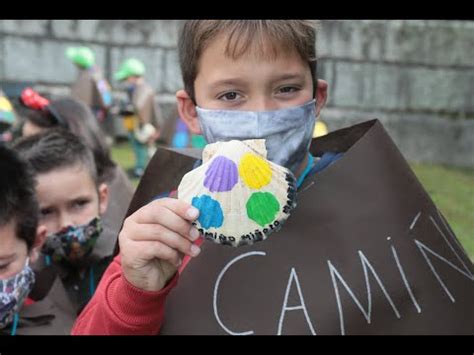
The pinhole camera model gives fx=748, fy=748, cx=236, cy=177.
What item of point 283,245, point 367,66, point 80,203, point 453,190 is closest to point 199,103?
point 283,245

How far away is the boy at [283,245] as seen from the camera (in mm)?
1715

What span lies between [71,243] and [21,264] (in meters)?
0.38

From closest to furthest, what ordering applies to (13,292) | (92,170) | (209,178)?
(209,178) → (13,292) → (92,170)

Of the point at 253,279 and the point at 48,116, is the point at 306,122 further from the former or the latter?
the point at 48,116

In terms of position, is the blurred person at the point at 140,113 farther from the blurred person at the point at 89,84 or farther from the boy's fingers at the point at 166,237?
the boy's fingers at the point at 166,237

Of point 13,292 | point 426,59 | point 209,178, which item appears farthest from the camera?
point 426,59

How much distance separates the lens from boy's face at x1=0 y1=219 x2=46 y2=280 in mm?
2291

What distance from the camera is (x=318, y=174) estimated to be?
186 cm

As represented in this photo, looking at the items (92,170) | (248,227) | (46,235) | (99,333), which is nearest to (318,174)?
(248,227)

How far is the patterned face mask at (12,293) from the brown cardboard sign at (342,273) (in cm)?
69

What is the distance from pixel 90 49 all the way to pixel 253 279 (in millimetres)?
10470

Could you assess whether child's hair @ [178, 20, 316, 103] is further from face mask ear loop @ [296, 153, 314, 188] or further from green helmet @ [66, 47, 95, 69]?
green helmet @ [66, 47, 95, 69]

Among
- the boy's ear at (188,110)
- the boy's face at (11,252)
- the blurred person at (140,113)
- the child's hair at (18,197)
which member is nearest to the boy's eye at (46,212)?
the child's hair at (18,197)

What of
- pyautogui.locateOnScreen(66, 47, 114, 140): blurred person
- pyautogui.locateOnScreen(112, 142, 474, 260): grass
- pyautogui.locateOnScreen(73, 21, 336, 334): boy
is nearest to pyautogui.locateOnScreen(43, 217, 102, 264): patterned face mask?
pyautogui.locateOnScreen(73, 21, 336, 334): boy
